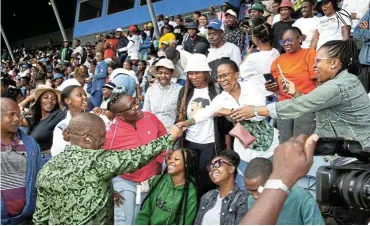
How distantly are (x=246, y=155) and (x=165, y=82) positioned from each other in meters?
1.39

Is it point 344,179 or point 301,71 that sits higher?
point 301,71

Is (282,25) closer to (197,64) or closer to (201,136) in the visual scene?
(197,64)

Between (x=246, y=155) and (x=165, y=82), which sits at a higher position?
(x=165, y=82)

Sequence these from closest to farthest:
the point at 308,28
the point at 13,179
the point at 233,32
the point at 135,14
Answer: the point at 13,179, the point at 308,28, the point at 233,32, the point at 135,14

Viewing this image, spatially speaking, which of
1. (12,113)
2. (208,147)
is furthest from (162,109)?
(12,113)

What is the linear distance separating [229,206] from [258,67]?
6.88ft

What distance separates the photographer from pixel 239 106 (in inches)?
169

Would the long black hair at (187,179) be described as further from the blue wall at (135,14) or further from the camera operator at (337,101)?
the blue wall at (135,14)

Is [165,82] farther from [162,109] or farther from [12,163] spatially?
[12,163]

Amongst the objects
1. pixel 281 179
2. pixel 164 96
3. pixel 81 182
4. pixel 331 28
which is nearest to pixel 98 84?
pixel 164 96

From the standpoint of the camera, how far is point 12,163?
3.53 m

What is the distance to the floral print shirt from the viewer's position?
289cm

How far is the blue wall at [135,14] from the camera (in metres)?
17.4

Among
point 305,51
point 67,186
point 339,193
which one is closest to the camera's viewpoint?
point 339,193
